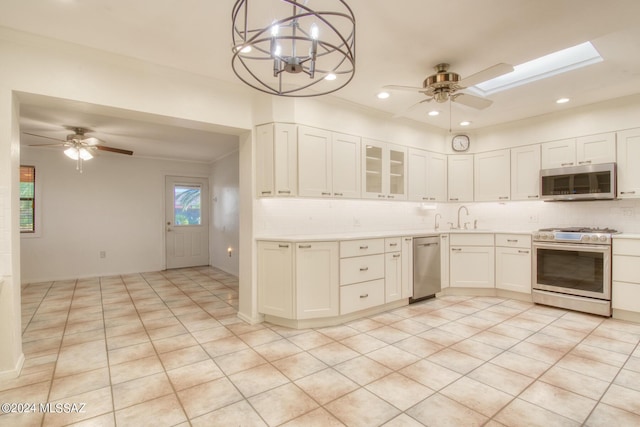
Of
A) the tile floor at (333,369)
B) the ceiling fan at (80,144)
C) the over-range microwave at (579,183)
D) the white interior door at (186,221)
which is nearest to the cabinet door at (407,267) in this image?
the tile floor at (333,369)

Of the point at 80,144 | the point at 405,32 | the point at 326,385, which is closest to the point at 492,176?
the point at 405,32

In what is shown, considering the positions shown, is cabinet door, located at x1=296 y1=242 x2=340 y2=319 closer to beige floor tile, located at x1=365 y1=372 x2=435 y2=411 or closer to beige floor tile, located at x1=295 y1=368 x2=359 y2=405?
beige floor tile, located at x1=295 y1=368 x2=359 y2=405

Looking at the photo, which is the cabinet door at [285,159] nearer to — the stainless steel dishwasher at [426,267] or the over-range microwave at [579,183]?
the stainless steel dishwasher at [426,267]

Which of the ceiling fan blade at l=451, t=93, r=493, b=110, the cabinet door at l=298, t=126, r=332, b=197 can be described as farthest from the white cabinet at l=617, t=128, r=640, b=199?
the cabinet door at l=298, t=126, r=332, b=197

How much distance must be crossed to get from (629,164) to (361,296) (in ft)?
11.7

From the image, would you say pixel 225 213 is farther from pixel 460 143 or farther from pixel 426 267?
pixel 460 143

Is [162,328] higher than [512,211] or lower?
lower

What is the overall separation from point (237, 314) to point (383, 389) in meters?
2.18

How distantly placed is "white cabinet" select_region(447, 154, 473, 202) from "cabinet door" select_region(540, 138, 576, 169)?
1004mm

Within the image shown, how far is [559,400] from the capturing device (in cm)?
207

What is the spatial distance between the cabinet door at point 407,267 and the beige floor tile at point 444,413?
2037 millimetres

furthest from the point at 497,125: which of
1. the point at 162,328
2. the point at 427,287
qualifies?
the point at 162,328

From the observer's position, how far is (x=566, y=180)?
4.16 m

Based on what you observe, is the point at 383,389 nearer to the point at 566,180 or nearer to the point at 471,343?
the point at 471,343
